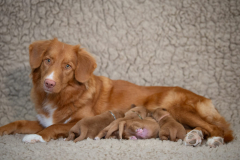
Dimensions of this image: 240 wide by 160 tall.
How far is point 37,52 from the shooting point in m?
3.05

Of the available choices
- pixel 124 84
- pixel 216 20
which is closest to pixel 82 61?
pixel 124 84

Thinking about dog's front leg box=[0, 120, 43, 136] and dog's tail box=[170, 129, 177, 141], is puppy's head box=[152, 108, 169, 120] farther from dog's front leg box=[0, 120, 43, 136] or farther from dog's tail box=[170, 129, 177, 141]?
dog's front leg box=[0, 120, 43, 136]

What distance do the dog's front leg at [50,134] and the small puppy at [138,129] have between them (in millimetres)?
702

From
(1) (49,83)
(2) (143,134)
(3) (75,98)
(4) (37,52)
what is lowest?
(2) (143,134)

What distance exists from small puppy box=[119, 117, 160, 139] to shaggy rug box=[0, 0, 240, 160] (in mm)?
1696

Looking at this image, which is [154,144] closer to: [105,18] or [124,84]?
[124,84]

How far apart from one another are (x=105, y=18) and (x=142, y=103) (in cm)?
191

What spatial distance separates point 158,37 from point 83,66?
2.06 metres

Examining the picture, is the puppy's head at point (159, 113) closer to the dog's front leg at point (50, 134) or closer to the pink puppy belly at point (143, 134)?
the pink puppy belly at point (143, 134)

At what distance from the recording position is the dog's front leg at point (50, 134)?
256 cm

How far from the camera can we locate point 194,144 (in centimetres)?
265

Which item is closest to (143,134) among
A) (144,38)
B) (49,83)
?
(49,83)

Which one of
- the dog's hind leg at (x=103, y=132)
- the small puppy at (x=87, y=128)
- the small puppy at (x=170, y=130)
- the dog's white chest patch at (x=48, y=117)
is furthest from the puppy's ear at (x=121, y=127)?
the dog's white chest patch at (x=48, y=117)

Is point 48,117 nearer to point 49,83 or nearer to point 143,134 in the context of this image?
point 49,83
